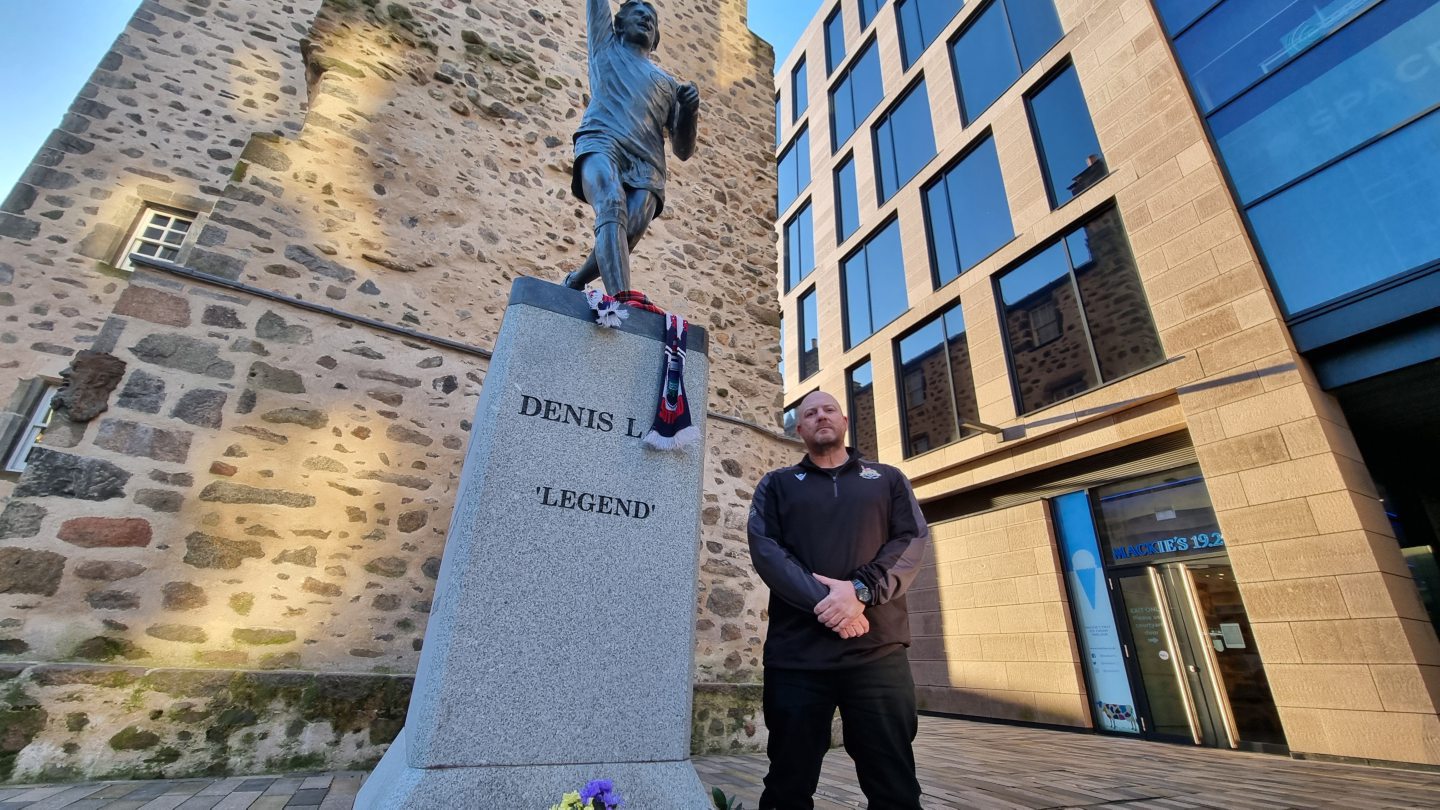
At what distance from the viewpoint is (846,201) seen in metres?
14.6

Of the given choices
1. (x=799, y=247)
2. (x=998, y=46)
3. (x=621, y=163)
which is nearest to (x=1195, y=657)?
(x=621, y=163)

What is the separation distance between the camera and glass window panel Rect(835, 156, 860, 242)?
14.1 meters

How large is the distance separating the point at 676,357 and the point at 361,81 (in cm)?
509

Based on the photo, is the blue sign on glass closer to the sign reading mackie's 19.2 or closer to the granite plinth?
the granite plinth

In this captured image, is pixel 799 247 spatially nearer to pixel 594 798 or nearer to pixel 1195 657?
pixel 1195 657

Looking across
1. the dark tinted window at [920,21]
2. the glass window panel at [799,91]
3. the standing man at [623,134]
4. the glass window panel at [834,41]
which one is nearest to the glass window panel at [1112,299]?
the dark tinted window at [920,21]

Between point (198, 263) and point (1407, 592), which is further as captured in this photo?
point (1407, 592)

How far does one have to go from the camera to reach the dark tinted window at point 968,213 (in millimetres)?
10258

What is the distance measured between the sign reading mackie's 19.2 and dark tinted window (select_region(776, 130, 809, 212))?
15.7m

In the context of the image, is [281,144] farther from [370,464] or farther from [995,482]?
[995,482]

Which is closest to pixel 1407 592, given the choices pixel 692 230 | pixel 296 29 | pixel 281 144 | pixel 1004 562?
pixel 1004 562

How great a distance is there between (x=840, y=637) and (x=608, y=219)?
7.16 ft

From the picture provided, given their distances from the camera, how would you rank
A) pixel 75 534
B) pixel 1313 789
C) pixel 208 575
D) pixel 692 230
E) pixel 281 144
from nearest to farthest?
pixel 75 534 < pixel 208 575 < pixel 1313 789 < pixel 281 144 < pixel 692 230

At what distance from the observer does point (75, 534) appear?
10.9 ft
